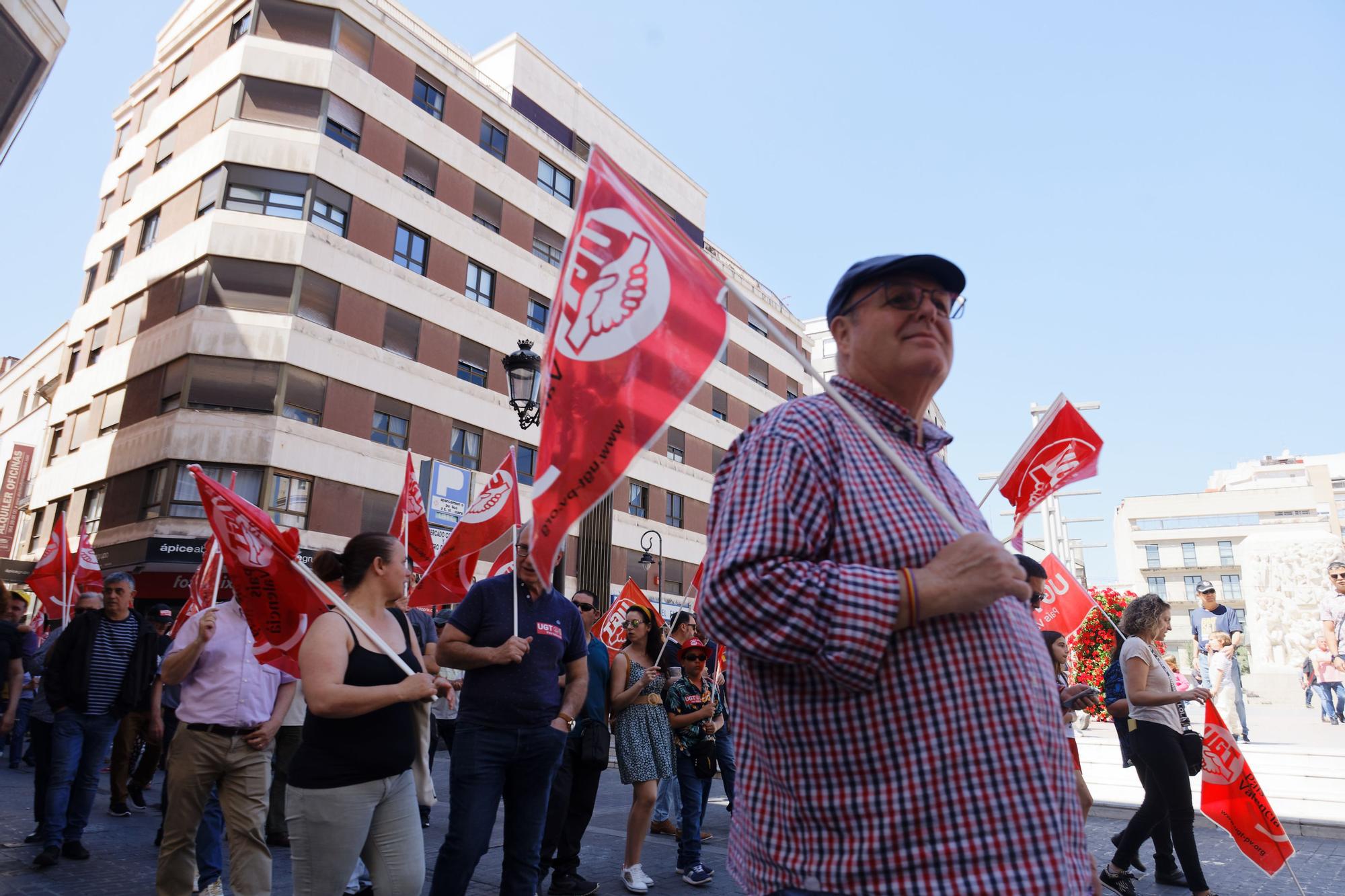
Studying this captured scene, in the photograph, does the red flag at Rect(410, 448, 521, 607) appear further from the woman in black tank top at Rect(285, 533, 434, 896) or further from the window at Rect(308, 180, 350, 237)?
the window at Rect(308, 180, 350, 237)

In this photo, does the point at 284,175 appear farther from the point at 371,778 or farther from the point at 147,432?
the point at 371,778

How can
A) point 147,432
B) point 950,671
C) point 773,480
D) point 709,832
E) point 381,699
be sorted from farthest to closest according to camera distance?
point 147,432 → point 709,832 → point 381,699 → point 773,480 → point 950,671

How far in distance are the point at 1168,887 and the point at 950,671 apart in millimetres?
6177

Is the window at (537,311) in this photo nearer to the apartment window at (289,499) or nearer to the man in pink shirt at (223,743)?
→ the apartment window at (289,499)

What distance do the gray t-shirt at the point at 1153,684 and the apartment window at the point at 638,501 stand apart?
27.9m

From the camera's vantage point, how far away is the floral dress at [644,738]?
6.45m

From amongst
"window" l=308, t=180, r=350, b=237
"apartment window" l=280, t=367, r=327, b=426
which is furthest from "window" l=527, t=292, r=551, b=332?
"apartment window" l=280, t=367, r=327, b=426

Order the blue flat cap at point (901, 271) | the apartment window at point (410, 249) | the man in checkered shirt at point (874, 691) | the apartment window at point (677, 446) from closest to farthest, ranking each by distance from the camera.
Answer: the man in checkered shirt at point (874, 691) → the blue flat cap at point (901, 271) → the apartment window at point (410, 249) → the apartment window at point (677, 446)

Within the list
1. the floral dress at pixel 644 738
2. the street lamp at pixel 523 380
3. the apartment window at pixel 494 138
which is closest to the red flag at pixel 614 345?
the floral dress at pixel 644 738

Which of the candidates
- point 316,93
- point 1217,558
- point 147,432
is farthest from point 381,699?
point 1217,558

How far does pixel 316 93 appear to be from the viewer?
2561 centimetres

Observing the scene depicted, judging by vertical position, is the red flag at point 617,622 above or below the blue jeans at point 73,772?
above

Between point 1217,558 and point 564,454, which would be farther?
point 1217,558

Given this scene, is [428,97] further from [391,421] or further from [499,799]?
[499,799]
